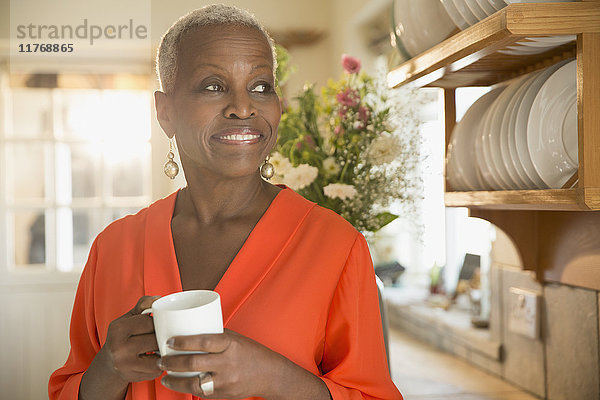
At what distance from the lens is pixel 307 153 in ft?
4.94

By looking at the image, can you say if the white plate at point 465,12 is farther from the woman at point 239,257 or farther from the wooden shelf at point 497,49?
the woman at point 239,257

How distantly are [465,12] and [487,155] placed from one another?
0.87ft

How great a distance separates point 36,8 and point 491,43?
1.48 m

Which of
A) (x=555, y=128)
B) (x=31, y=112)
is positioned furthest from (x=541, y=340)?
(x=31, y=112)

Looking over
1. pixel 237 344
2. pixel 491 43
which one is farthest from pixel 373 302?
pixel 491 43

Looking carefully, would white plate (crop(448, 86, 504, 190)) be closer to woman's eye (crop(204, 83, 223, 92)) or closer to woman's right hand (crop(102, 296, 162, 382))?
woman's eye (crop(204, 83, 223, 92))

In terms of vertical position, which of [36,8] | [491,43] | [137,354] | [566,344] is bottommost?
[566,344]

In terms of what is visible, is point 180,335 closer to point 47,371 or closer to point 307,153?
point 307,153

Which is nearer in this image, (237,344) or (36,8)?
(237,344)

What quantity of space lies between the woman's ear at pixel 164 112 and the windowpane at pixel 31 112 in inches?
83.1

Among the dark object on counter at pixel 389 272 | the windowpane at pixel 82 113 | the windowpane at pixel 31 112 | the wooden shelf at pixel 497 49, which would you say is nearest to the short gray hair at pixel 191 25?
the wooden shelf at pixel 497 49

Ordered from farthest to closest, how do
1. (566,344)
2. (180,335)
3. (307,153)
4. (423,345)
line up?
(423,345) < (307,153) < (566,344) < (180,335)

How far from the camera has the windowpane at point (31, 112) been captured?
2836 millimetres

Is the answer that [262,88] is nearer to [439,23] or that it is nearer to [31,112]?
[439,23]
